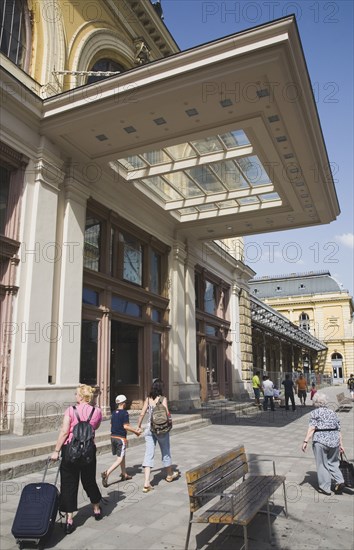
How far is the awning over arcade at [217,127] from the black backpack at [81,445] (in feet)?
25.1

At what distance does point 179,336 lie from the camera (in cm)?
1805

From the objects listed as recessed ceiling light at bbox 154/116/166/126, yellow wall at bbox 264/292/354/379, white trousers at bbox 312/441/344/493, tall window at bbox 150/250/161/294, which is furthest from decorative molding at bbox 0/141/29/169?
yellow wall at bbox 264/292/354/379

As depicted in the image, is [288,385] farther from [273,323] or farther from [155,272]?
[273,323]

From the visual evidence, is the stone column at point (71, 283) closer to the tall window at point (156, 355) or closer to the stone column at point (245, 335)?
the tall window at point (156, 355)

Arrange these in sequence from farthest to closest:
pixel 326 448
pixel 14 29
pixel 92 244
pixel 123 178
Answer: pixel 123 178, pixel 92 244, pixel 14 29, pixel 326 448

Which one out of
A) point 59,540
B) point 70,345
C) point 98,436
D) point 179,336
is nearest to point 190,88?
point 70,345

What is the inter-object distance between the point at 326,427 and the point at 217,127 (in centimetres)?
783

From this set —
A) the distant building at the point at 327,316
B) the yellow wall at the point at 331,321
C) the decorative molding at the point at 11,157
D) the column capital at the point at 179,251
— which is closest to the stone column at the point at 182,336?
the column capital at the point at 179,251

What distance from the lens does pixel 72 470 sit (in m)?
4.95

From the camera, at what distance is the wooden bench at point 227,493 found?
4.21 meters

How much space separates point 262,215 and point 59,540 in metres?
14.3

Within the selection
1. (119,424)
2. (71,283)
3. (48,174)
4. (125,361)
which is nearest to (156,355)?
→ (125,361)

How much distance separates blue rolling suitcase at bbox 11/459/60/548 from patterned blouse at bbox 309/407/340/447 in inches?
152

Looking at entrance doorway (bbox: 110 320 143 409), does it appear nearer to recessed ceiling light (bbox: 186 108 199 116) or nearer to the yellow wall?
recessed ceiling light (bbox: 186 108 199 116)
